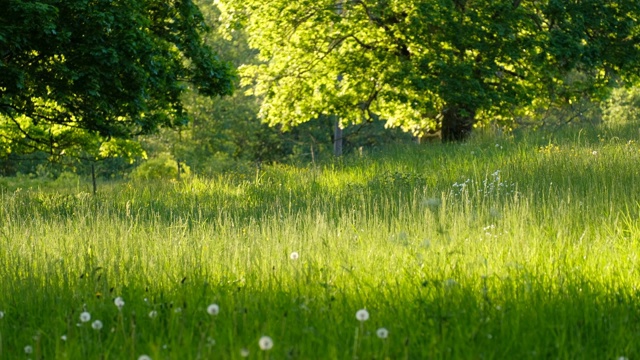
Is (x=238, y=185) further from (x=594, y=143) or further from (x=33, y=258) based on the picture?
(x=33, y=258)

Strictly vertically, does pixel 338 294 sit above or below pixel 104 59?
below

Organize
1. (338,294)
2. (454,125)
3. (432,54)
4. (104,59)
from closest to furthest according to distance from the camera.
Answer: (338,294), (104,59), (432,54), (454,125)

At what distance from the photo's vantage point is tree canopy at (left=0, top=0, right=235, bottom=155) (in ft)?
39.9

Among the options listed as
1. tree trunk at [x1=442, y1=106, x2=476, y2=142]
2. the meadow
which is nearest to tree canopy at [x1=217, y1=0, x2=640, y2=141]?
tree trunk at [x1=442, y1=106, x2=476, y2=142]

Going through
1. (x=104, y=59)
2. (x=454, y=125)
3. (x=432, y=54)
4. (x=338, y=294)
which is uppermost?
(x=432, y=54)

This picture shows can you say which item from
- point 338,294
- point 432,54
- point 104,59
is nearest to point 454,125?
point 432,54

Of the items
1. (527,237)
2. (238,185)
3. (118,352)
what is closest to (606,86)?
(238,185)

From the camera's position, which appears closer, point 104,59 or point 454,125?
point 104,59

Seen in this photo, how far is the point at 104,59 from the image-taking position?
40.8 ft

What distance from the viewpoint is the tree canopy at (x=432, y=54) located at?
58.4 feet

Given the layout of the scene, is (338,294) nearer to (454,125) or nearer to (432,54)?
(432,54)

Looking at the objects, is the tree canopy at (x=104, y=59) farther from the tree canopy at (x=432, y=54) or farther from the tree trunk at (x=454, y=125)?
the tree trunk at (x=454, y=125)

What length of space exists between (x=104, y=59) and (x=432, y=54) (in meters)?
8.34

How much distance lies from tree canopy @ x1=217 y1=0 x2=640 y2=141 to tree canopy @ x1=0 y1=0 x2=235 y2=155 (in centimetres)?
425
